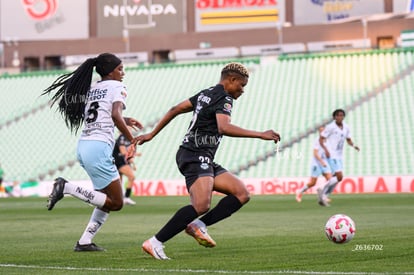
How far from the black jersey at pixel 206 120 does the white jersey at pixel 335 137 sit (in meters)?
13.7

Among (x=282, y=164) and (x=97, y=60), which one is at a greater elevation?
(x=97, y=60)

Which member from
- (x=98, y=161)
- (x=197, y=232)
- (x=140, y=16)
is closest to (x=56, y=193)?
(x=98, y=161)

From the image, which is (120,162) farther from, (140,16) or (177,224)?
(140,16)

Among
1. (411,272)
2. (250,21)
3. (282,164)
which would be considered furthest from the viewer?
(250,21)

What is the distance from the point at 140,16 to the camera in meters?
62.0

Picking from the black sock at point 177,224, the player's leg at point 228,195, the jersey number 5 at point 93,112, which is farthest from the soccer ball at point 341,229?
the jersey number 5 at point 93,112

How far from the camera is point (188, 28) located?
61.4 metres

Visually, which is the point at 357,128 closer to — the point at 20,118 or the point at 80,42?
the point at 20,118

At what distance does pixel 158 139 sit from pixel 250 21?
60.6ft

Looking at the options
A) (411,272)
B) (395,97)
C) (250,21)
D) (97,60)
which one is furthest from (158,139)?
(411,272)

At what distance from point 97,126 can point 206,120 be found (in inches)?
56.0

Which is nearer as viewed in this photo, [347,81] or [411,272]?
[411,272]

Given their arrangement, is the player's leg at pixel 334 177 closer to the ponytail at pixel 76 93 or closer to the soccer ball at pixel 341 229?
the soccer ball at pixel 341 229

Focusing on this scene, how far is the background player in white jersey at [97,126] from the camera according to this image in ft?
Answer: 36.8
